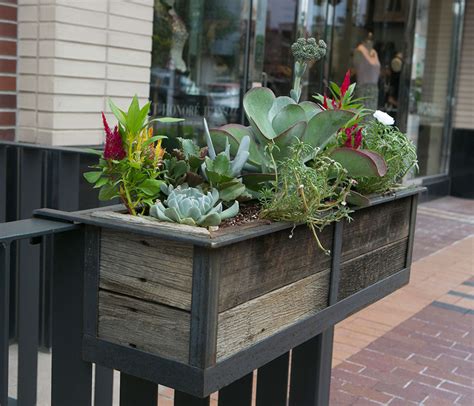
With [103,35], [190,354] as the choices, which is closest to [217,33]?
[103,35]

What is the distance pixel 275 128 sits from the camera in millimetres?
2143

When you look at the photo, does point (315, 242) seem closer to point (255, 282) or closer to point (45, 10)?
point (255, 282)

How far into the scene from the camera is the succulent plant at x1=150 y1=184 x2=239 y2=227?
174cm

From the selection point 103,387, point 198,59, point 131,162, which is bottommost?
point 103,387

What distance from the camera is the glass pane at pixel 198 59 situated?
6.28 m

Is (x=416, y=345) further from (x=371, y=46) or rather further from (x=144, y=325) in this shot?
(x=371, y=46)

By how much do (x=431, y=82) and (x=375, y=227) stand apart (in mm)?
9698

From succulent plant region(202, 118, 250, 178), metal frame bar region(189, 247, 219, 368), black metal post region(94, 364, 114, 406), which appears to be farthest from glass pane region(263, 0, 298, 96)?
metal frame bar region(189, 247, 219, 368)

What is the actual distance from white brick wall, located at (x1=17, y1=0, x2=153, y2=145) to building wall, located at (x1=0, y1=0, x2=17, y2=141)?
0.04 meters

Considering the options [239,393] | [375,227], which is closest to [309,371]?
[239,393]

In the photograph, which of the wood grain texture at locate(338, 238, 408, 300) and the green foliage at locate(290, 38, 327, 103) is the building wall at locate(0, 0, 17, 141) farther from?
the wood grain texture at locate(338, 238, 408, 300)

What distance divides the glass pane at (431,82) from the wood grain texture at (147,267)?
375 inches

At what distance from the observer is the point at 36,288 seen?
3.36 m

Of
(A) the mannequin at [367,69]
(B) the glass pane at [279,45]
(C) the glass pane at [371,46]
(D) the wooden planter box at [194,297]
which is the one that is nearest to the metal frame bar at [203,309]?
(D) the wooden planter box at [194,297]
